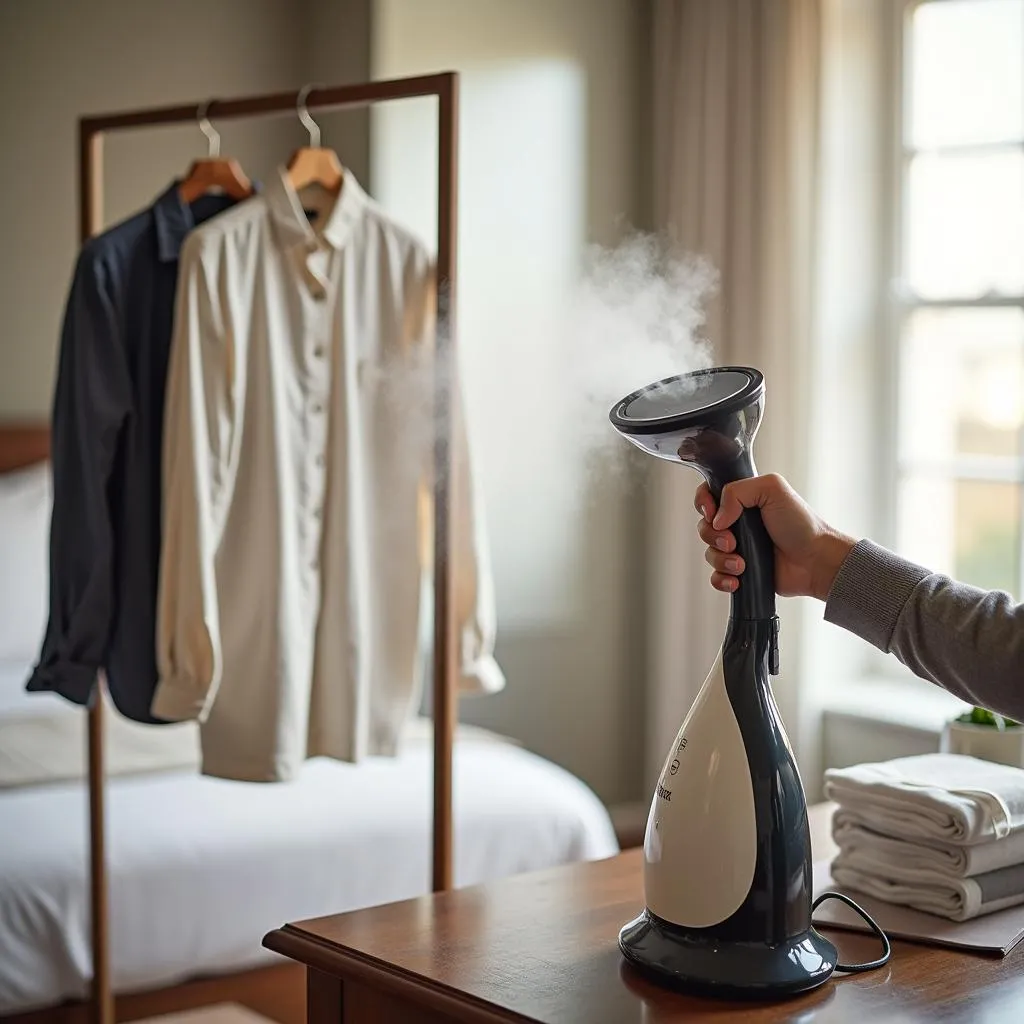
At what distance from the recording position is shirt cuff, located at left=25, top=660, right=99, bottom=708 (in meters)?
2.24

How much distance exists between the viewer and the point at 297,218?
217cm

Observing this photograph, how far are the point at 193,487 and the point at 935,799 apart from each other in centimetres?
116

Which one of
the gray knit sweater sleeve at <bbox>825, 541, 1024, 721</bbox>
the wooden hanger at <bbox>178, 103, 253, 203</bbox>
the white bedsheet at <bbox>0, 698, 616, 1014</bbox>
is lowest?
the white bedsheet at <bbox>0, 698, 616, 1014</bbox>

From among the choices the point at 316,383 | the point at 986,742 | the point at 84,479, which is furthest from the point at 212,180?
the point at 986,742

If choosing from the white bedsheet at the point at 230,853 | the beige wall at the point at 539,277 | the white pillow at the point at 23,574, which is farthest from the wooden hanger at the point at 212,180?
the beige wall at the point at 539,277

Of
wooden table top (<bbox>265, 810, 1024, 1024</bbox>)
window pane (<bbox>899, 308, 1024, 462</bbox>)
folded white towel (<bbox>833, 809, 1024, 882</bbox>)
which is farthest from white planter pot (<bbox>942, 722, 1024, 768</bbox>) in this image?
window pane (<bbox>899, 308, 1024, 462</bbox>)

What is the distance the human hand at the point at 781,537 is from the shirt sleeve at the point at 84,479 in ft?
4.03

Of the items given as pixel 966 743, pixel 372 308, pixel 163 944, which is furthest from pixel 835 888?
pixel 163 944

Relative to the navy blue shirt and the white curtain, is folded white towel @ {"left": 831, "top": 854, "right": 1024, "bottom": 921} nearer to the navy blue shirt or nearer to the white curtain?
the navy blue shirt

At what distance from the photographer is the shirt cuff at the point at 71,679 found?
2244 mm

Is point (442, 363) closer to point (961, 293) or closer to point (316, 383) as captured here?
point (316, 383)

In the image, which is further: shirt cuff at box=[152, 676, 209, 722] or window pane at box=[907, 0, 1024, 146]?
window pane at box=[907, 0, 1024, 146]

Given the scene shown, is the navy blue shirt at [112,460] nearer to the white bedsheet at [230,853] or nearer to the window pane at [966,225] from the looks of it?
the white bedsheet at [230,853]

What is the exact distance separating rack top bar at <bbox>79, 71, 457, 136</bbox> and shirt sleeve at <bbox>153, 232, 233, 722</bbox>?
8.5 inches
